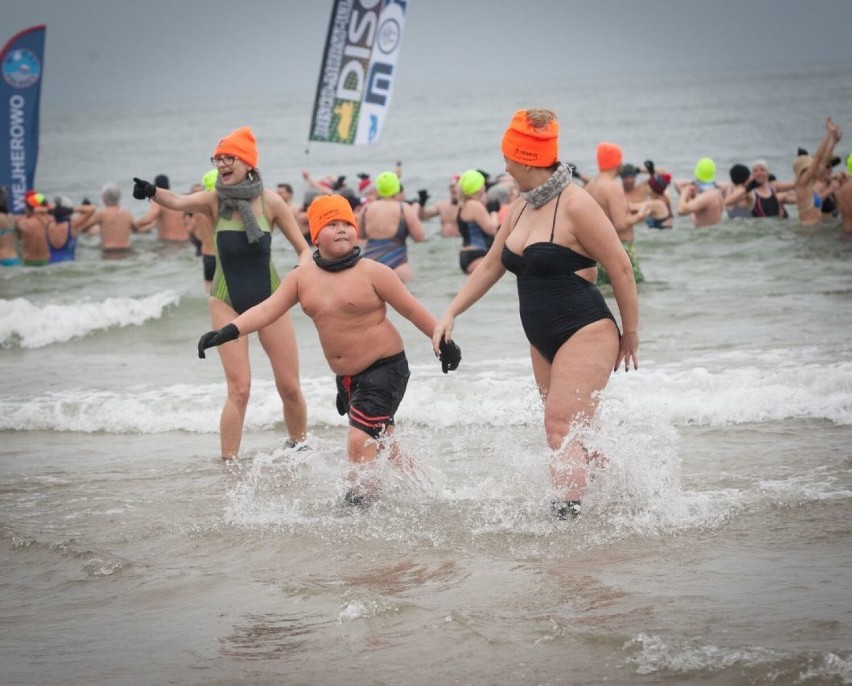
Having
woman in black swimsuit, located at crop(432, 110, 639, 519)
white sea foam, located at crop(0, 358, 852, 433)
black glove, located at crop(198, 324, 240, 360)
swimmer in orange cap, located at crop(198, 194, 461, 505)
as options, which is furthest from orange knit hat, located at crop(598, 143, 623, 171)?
black glove, located at crop(198, 324, 240, 360)

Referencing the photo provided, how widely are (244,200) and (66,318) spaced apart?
23.4 ft

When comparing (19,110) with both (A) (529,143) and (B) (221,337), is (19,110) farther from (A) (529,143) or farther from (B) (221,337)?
(A) (529,143)

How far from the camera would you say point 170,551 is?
207 inches

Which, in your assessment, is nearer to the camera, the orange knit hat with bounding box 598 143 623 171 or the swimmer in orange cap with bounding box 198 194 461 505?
the swimmer in orange cap with bounding box 198 194 461 505

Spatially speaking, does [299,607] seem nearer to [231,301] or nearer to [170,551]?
[170,551]

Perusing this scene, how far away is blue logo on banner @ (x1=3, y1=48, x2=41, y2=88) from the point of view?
18750mm

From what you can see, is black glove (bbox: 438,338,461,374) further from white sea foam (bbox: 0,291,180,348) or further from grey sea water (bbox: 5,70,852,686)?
white sea foam (bbox: 0,291,180,348)

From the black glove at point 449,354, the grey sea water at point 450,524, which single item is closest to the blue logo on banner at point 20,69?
the grey sea water at point 450,524

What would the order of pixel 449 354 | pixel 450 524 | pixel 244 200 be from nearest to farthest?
pixel 449 354, pixel 450 524, pixel 244 200

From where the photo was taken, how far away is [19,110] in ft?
61.4

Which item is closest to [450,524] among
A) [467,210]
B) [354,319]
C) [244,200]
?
[354,319]

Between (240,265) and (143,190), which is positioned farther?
(240,265)

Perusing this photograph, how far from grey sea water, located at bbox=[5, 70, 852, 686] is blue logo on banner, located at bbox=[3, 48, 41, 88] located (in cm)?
807

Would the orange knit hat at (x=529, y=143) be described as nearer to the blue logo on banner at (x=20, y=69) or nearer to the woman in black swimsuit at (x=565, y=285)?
the woman in black swimsuit at (x=565, y=285)
